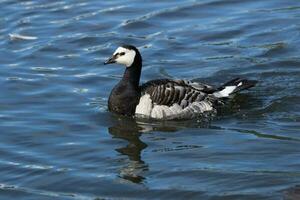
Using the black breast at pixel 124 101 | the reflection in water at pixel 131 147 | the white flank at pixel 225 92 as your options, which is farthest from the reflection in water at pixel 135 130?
the white flank at pixel 225 92

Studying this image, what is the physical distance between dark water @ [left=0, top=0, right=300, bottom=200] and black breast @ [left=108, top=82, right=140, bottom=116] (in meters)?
0.17

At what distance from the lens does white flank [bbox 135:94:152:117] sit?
48.4ft

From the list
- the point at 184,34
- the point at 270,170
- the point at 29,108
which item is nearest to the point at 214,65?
the point at 184,34

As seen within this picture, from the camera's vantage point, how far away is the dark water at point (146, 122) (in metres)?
11.6

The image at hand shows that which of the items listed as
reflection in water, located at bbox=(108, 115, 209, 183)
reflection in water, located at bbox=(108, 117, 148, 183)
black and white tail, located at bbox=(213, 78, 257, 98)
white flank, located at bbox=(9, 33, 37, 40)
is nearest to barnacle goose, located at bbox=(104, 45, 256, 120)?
black and white tail, located at bbox=(213, 78, 257, 98)

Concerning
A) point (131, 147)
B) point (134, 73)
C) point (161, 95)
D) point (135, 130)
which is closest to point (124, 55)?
point (134, 73)

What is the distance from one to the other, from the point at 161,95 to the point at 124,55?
967 mm

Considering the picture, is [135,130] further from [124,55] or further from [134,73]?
[124,55]

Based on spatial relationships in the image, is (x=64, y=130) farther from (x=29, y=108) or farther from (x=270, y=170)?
(x=270, y=170)

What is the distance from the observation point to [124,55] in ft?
49.6

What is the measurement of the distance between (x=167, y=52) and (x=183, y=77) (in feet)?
4.80

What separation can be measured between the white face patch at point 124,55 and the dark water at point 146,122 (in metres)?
0.88

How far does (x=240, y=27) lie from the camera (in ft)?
62.7

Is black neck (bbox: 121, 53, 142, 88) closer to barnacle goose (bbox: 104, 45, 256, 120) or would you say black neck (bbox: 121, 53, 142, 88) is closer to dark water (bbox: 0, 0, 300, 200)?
barnacle goose (bbox: 104, 45, 256, 120)
